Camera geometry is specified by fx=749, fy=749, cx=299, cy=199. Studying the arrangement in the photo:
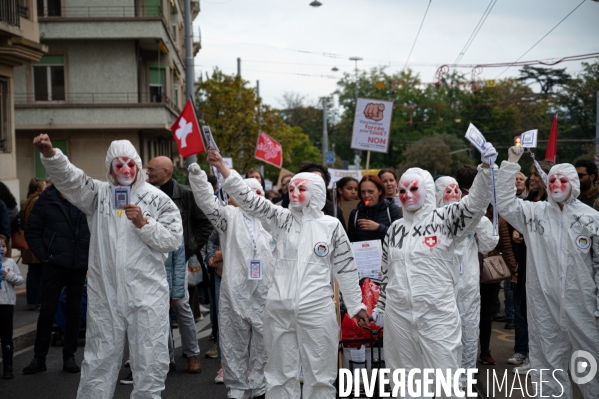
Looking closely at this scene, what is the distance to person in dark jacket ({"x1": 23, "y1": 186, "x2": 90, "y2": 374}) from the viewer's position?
766 cm

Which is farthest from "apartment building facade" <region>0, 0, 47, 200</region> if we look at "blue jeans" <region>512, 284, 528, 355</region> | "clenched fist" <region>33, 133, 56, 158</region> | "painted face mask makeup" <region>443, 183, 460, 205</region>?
"blue jeans" <region>512, 284, 528, 355</region>

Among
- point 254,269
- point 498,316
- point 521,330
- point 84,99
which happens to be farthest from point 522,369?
point 84,99

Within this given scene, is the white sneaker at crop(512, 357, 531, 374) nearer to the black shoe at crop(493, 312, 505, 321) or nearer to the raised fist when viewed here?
the black shoe at crop(493, 312, 505, 321)

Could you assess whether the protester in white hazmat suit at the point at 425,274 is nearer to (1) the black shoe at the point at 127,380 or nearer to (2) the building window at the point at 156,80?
(1) the black shoe at the point at 127,380

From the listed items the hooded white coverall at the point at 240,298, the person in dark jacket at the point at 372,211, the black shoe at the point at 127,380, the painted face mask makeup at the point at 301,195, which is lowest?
the black shoe at the point at 127,380

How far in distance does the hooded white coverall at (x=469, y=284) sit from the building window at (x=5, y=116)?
12.8m

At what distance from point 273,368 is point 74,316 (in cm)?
294

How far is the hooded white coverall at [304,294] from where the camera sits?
5570mm

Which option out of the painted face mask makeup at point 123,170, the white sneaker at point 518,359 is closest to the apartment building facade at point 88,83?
the white sneaker at point 518,359

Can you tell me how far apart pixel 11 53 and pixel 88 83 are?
11.7 metres

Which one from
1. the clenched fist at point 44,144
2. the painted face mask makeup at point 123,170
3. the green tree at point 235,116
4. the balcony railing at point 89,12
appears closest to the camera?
the clenched fist at point 44,144

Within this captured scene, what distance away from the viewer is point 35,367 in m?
7.68

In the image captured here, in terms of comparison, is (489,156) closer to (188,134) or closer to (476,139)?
(476,139)

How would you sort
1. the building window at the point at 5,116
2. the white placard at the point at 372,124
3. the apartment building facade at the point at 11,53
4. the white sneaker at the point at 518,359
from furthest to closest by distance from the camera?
1. the building window at the point at 5,116
2. the apartment building facade at the point at 11,53
3. the white placard at the point at 372,124
4. the white sneaker at the point at 518,359
